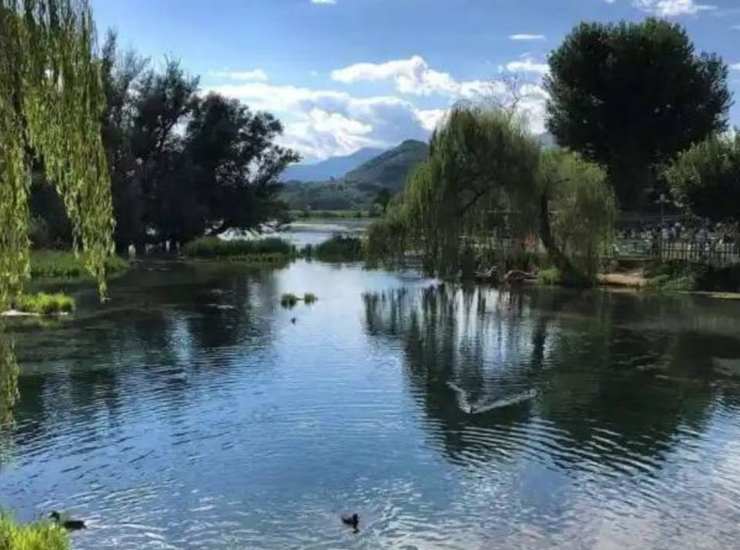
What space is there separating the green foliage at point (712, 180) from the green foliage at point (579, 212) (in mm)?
3492

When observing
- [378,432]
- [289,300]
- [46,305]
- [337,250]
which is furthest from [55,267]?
[378,432]

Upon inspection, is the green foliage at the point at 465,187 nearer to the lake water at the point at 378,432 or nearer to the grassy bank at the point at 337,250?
the lake water at the point at 378,432

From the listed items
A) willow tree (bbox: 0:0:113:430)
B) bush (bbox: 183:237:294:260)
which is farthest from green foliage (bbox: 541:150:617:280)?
willow tree (bbox: 0:0:113:430)

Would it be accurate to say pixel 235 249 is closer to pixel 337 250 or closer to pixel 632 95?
pixel 337 250

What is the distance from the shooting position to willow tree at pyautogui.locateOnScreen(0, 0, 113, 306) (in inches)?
327

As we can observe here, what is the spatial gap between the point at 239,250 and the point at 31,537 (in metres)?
54.5

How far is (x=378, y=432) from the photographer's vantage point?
659 inches

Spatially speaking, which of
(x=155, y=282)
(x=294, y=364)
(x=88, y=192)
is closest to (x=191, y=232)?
(x=155, y=282)

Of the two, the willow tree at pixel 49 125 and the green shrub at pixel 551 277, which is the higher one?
the willow tree at pixel 49 125

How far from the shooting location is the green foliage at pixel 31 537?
9.14m

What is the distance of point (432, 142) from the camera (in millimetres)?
41438

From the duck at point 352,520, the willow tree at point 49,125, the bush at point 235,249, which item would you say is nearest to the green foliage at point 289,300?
the duck at point 352,520

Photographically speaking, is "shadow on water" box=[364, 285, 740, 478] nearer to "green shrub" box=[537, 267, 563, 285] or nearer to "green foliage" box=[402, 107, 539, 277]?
"green foliage" box=[402, 107, 539, 277]

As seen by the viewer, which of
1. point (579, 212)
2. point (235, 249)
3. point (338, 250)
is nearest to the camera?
point (579, 212)
